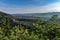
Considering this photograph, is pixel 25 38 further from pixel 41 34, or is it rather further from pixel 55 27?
pixel 55 27

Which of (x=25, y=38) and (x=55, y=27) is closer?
(x=25, y=38)

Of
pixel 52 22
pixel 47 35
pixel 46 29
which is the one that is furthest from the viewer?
pixel 52 22

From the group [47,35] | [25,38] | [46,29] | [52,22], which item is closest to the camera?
[25,38]

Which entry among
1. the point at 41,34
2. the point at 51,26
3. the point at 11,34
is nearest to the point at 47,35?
the point at 41,34

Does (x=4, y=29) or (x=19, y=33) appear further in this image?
(x=4, y=29)

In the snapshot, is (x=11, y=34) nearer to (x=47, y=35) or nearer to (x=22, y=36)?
(x=22, y=36)

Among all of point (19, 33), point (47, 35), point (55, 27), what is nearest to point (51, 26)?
point (55, 27)

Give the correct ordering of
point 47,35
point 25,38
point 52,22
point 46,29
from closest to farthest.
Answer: point 25,38 < point 47,35 < point 46,29 < point 52,22
